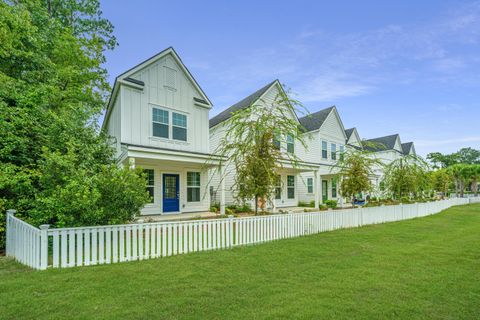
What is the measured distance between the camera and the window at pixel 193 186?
550 inches

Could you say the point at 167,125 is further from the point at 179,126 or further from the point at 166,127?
the point at 179,126

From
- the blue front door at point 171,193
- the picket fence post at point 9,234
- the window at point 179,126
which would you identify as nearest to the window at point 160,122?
the window at point 179,126

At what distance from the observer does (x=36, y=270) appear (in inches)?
195

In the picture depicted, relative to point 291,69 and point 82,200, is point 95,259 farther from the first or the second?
point 291,69

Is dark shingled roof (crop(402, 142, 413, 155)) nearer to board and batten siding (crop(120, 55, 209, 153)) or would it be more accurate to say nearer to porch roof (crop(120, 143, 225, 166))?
board and batten siding (crop(120, 55, 209, 153))

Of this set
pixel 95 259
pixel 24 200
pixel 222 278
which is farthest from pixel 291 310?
pixel 24 200

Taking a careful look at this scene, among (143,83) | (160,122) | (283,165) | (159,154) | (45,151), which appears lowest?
(283,165)

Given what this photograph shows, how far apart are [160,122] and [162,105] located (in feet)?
2.84

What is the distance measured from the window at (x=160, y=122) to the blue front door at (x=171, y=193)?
2184 mm

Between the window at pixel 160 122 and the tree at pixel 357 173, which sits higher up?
the window at pixel 160 122

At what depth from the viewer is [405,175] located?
16312 mm

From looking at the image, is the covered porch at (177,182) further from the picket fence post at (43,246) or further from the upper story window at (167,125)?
the picket fence post at (43,246)

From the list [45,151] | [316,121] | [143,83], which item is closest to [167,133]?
[143,83]

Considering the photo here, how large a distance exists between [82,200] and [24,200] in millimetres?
2689
